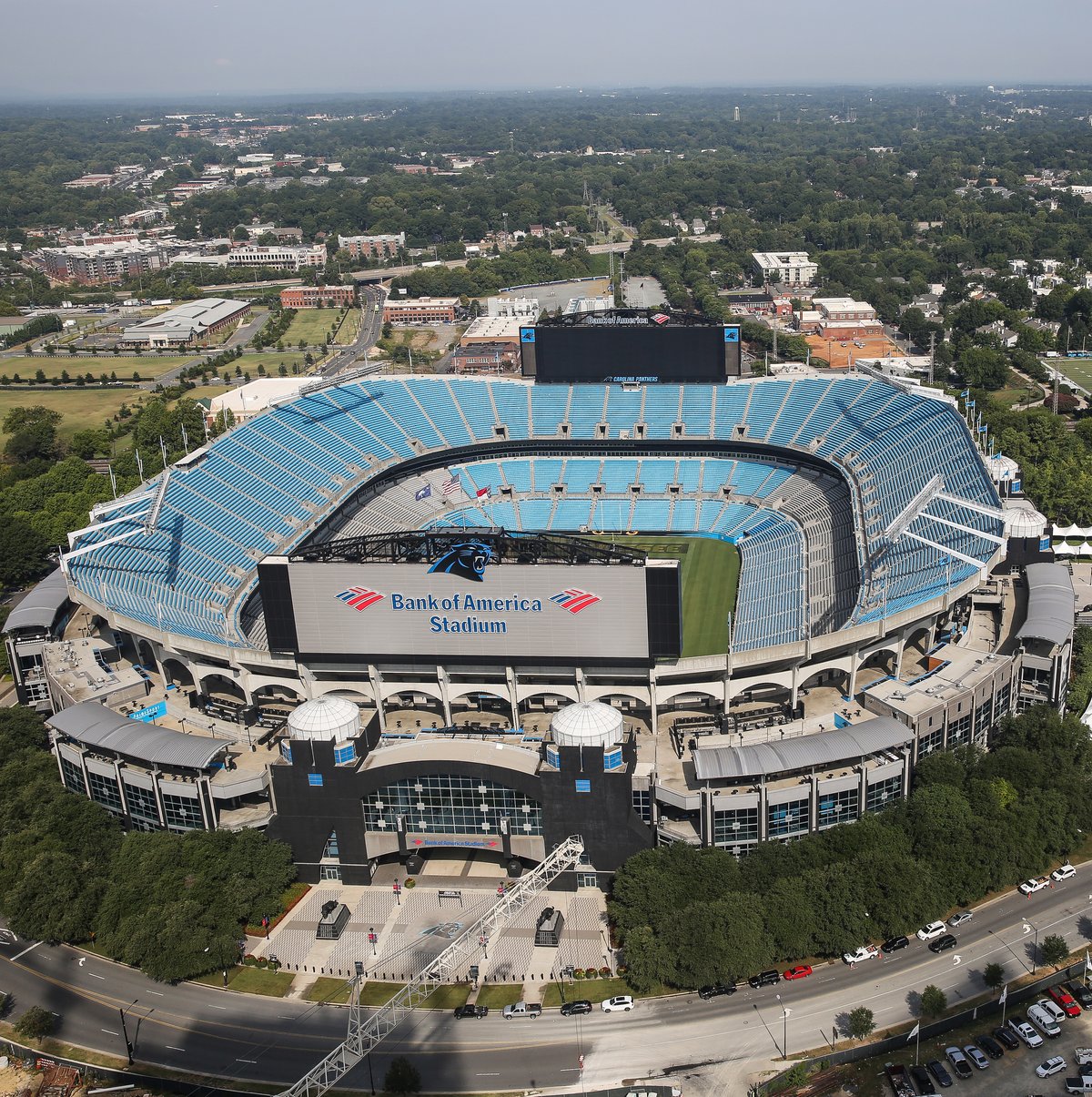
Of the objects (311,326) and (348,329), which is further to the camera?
(311,326)

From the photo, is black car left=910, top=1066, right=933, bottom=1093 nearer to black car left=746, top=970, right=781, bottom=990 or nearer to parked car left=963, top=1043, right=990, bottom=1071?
parked car left=963, top=1043, right=990, bottom=1071

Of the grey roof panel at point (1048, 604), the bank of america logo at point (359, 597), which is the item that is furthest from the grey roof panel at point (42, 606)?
the grey roof panel at point (1048, 604)

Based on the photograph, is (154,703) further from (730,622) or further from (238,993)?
(730,622)

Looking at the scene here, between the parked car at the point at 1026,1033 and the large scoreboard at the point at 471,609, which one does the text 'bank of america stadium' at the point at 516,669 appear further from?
the parked car at the point at 1026,1033

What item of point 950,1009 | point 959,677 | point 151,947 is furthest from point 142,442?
point 950,1009

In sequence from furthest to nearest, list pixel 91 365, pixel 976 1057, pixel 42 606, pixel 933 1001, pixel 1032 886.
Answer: pixel 91 365, pixel 42 606, pixel 1032 886, pixel 933 1001, pixel 976 1057

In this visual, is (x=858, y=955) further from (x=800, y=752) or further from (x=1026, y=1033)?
(x=800, y=752)

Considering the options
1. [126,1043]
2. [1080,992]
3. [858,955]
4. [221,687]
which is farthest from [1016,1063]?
[221,687]
